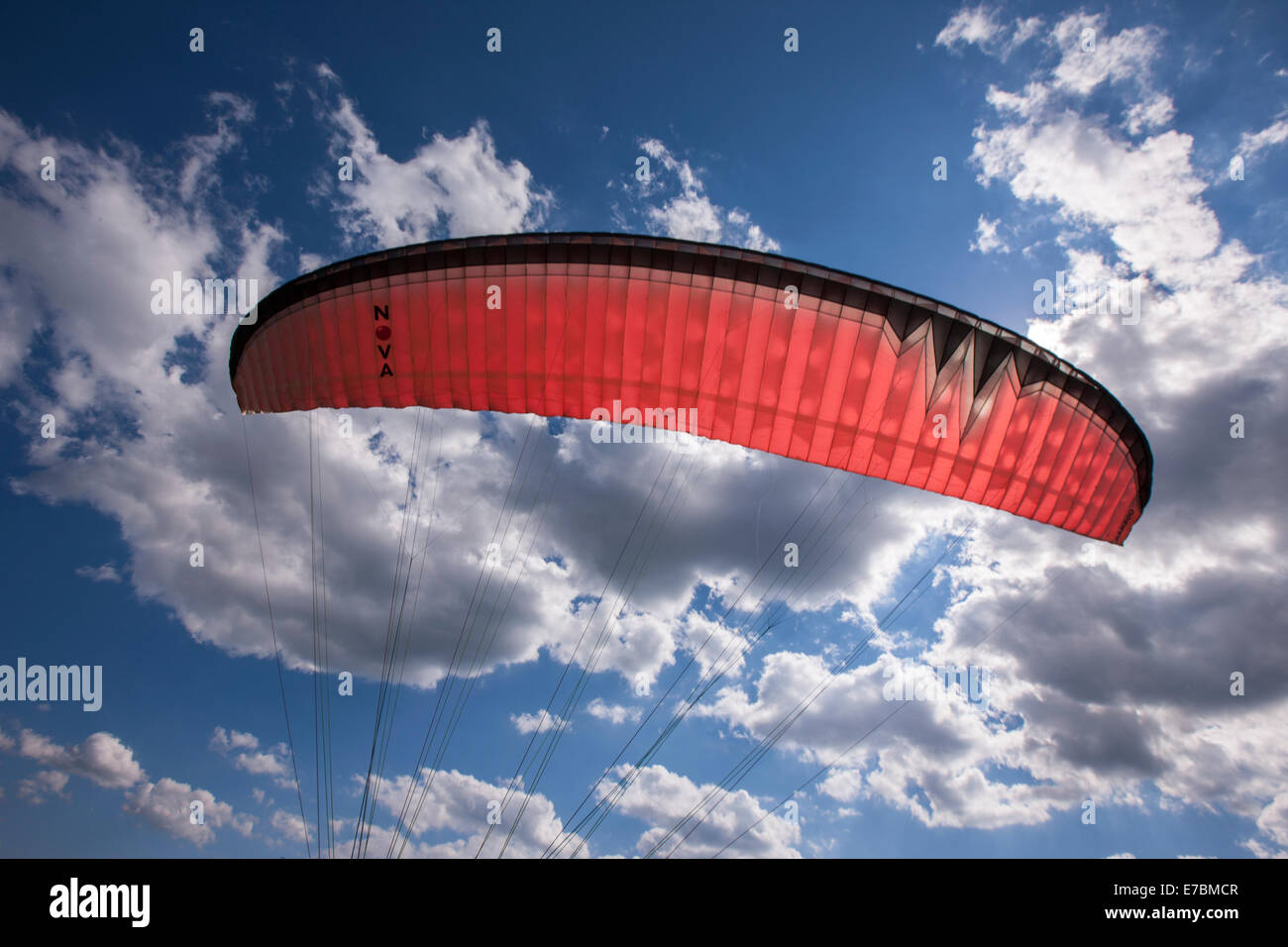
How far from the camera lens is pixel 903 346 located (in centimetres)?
899

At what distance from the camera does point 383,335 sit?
1046cm

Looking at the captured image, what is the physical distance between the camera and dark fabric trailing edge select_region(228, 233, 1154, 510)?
8.89 m

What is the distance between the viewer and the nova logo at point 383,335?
1029cm

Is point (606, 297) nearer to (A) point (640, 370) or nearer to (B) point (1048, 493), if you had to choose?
(A) point (640, 370)

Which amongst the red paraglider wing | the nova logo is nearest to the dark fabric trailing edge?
the red paraglider wing

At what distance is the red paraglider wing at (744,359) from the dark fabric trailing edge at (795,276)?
2cm

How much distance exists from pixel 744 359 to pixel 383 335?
232 inches

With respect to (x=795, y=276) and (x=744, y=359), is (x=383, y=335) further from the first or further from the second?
(x=795, y=276)

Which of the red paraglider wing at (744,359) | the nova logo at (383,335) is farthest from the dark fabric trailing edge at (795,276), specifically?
the nova logo at (383,335)

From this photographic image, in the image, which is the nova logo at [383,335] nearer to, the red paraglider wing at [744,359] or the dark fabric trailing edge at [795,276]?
the red paraglider wing at [744,359]

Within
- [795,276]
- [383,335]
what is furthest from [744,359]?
[383,335]

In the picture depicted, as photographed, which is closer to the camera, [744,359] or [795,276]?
[795,276]
